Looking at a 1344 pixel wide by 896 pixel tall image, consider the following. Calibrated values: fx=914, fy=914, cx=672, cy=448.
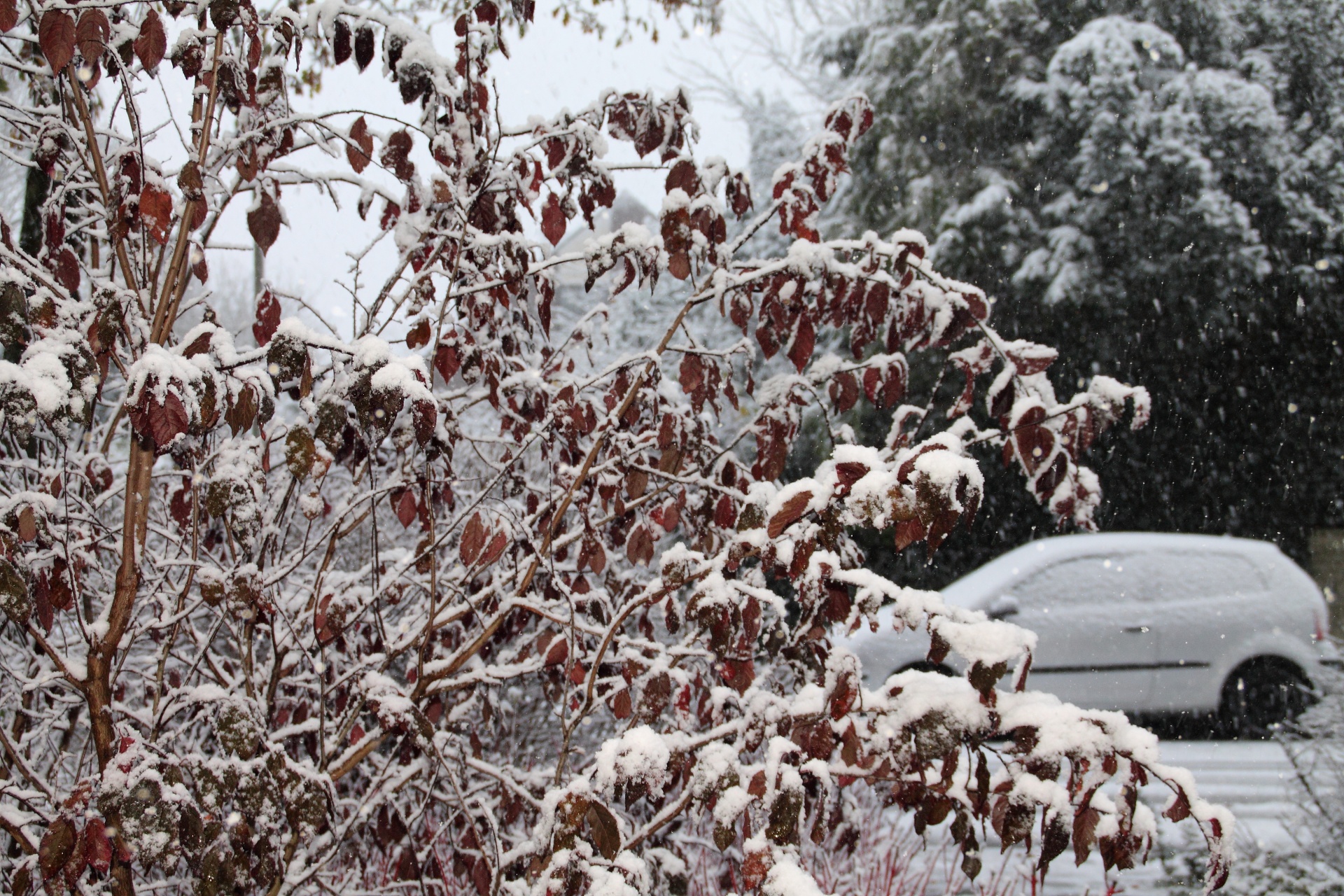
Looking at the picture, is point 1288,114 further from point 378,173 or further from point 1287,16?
point 378,173

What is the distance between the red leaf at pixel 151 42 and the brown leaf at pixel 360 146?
1.28 feet

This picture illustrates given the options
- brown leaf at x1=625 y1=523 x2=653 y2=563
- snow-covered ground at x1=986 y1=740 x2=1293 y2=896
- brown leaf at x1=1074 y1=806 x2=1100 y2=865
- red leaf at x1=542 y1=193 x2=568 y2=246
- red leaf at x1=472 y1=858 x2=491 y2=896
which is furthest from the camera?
snow-covered ground at x1=986 y1=740 x2=1293 y2=896

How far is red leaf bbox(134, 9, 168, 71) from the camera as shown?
5.02ft

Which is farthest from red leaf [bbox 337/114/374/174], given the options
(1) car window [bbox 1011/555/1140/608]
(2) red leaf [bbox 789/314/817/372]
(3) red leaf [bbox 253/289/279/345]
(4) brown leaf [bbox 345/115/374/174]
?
(1) car window [bbox 1011/555/1140/608]

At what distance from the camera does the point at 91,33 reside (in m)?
1.47

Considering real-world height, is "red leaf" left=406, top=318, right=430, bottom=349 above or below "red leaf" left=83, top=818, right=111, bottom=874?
above

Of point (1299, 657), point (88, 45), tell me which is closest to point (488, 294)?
point (88, 45)

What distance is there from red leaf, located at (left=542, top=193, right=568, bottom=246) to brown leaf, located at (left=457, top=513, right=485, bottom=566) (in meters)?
0.70

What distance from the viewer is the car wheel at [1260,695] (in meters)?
6.18

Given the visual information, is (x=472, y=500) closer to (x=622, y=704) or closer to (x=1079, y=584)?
(x=622, y=704)

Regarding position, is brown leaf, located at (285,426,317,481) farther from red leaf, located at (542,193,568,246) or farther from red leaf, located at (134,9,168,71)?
red leaf, located at (542,193,568,246)

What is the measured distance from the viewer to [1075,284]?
30.1 ft

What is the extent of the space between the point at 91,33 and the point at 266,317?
0.55 metres

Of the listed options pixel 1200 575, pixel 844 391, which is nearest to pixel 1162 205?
pixel 1200 575
